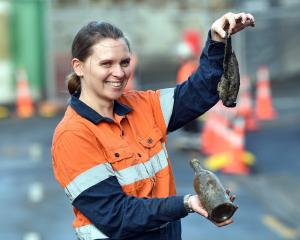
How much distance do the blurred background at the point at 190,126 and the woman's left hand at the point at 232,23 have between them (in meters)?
4.69

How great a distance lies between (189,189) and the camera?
9.60 metres

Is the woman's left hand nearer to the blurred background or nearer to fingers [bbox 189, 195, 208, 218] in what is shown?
fingers [bbox 189, 195, 208, 218]

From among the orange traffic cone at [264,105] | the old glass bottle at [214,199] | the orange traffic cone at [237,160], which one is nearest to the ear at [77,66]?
the old glass bottle at [214,199]

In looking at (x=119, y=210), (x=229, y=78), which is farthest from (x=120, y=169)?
(x=229, y=78)

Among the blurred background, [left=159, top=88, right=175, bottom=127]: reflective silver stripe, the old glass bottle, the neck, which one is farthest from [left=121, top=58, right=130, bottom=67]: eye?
the blurred background

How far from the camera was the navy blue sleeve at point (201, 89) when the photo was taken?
11.5ft

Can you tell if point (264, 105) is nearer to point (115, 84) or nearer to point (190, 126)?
point (190, 126)

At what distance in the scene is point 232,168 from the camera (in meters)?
10.8

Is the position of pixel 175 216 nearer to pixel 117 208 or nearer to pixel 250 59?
pixel 117 208

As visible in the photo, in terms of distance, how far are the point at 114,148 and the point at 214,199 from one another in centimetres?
53

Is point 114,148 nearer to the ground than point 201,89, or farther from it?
nearer to the ground

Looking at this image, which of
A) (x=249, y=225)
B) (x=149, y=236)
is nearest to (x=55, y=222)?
(x=249, y=225)

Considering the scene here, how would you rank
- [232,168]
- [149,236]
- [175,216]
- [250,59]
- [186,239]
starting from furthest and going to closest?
1. [250,59]
2. [232,168]
3. [186,239]
4. [149,236]
5. [175,216]

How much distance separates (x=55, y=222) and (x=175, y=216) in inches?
213
